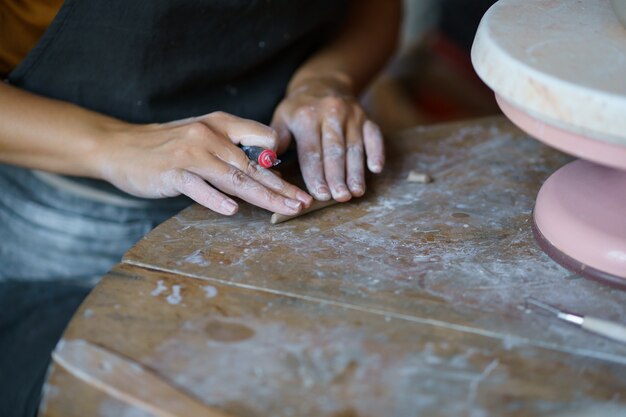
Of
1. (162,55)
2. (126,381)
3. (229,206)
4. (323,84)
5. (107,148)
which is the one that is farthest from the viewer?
(323,84)

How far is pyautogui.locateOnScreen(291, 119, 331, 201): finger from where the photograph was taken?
1095 mm

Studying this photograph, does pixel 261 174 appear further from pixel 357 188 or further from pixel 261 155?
pixel 357 188

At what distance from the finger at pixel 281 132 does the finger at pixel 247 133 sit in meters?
0.08

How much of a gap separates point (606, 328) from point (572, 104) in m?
0.25

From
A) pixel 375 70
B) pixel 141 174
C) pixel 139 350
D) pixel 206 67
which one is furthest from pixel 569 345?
pixel 375 70

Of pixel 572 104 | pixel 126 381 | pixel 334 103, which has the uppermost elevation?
pixel 572 104

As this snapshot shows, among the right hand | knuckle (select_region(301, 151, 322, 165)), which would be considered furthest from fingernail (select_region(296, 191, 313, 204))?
Answer: knuckle (select_region(301, 151, 322, 165))

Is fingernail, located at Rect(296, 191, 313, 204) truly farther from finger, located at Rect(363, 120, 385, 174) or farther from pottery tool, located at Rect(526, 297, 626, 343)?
pottery tool, located at Rect(526, 297, 626, 343)

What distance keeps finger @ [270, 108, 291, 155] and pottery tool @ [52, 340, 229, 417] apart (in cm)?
46

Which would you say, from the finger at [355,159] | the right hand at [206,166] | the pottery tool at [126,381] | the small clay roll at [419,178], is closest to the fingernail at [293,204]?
the right hand at [206,166]

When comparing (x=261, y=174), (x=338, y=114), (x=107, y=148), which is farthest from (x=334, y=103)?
(x=107, y=148)

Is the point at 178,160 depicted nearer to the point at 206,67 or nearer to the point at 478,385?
the point at 206,67

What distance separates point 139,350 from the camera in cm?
82

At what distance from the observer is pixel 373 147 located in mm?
1185
